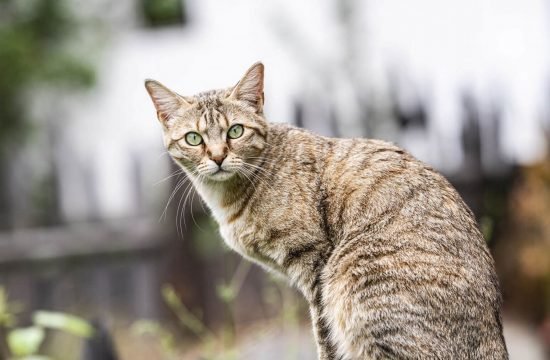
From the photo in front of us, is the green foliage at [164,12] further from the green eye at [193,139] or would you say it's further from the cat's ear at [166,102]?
the green eye at [193,139]

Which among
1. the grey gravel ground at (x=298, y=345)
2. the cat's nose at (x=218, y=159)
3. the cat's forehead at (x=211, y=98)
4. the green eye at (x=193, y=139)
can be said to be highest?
the cat's forehead at (x=211, y=98)

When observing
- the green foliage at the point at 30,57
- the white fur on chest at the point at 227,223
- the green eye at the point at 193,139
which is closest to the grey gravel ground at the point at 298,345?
the white fur on chest at the point at 227,223

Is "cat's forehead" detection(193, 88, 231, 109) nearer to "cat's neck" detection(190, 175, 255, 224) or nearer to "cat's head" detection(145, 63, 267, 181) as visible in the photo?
"cat's head" detection(145, 63, 267, 181)

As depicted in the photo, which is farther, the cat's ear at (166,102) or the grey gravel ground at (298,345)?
the grey gravel ground at (298,345)

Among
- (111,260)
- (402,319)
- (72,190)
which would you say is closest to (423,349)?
(402,319)

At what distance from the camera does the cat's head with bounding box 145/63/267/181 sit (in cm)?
384

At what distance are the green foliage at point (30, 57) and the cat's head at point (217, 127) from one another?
991 cm

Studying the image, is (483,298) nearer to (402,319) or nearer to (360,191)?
(402,319)

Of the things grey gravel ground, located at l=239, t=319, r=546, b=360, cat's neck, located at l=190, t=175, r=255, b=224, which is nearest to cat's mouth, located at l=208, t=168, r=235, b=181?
cat's neck, located at l=190, t=175, r=255, b=224

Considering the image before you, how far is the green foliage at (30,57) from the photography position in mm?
13352

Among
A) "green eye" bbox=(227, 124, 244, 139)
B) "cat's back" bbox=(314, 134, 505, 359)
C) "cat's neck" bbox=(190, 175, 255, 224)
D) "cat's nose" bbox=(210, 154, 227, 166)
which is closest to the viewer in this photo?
"cat's back" bbox=(314, 134, 505, 359)

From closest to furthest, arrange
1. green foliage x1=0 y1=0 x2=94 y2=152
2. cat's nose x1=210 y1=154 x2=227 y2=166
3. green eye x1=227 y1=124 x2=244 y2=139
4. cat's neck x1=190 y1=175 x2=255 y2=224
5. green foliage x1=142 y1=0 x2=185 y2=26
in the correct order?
cat's nose x1=210 y1=154 x2=227 y2=166
green eye x1=227 y1=124 x2=244 y2=139
cat's neck x1=190 y1=175 x2=255 y2=224
green foliage x1=142 y1=0 x2=185 y2=26
green foliage x1=0 y1=0 x2=94 y2=152

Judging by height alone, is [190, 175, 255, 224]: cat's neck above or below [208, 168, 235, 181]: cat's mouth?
below

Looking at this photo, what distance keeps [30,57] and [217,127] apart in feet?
34.1
